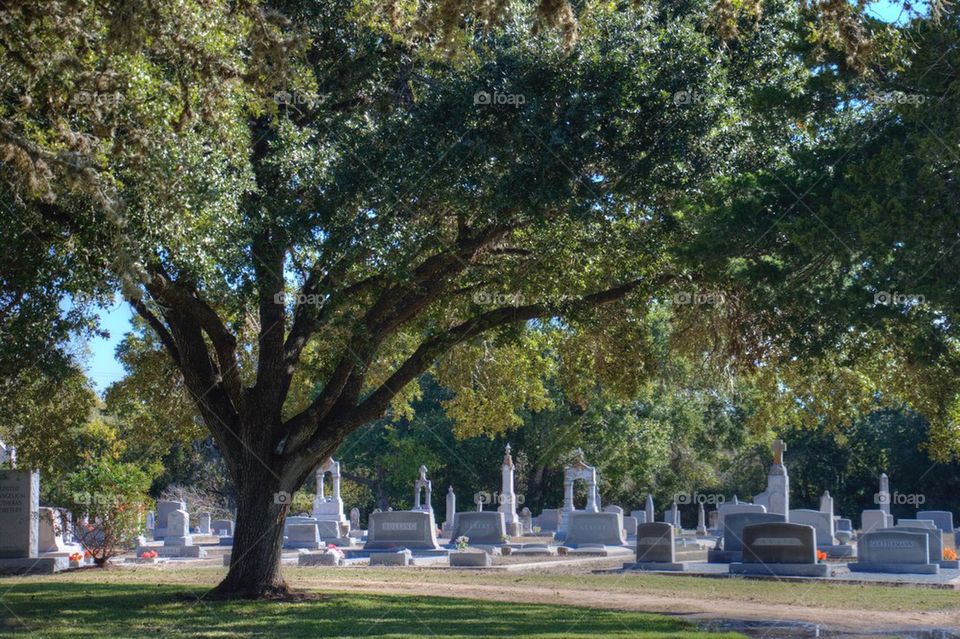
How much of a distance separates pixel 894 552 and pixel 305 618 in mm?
14531

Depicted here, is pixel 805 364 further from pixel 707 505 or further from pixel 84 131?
pixel 707 505

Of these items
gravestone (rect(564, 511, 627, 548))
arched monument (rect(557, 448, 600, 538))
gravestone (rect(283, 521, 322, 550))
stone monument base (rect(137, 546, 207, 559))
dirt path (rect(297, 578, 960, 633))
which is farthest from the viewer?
arched monument (rect(557, 448, 600, 538))

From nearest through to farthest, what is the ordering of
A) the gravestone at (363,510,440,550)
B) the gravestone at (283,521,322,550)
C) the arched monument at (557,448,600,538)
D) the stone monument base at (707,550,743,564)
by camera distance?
the stone monument base at (707,550,743,564), the gravestone at (363,510,440,550), the gravestone at (283,521,322,550), the arched monument at (557,448,600,538)

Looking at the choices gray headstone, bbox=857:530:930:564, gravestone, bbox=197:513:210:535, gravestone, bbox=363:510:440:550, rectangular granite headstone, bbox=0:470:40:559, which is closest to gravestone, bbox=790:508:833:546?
gray headstone, bbox=857:530:930:564

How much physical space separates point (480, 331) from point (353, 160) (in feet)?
Result: 11.4

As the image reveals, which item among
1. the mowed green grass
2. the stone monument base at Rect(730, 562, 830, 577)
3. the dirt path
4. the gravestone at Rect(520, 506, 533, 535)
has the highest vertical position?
the mowed green grass

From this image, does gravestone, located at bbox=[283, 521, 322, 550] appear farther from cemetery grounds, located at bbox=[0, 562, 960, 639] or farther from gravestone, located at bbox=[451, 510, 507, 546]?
cemetery grounds, located at bbox=[0, 562, 960, 639]

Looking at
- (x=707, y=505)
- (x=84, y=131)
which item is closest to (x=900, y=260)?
(x=84, y=131)

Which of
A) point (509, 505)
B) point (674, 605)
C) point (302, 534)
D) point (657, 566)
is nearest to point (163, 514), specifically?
point (302, 534)

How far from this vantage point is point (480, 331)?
15.7m

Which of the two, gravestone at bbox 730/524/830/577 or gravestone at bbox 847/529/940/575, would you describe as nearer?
gravestone at bbox 730/524/830/577

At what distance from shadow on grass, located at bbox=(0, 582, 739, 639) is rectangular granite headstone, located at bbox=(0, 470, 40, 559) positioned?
228 inches

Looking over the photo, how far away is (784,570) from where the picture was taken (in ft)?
69.8

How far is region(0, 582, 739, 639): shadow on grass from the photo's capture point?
1187 centimetres
